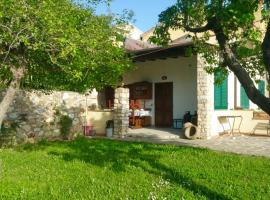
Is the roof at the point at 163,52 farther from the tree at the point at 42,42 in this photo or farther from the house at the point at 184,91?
the tree at the point at 42,42

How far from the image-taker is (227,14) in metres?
5.02

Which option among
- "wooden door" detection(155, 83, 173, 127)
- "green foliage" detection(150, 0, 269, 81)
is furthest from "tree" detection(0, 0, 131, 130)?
"wooden door" detection(155, 83, 173, 127)

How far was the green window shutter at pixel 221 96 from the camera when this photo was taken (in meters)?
14.3

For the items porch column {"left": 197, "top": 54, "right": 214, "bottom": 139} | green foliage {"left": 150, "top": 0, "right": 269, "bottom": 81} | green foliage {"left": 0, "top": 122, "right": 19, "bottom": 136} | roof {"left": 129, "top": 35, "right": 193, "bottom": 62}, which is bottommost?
green foliage {"left": 0, "top": 122, "right": 19, "bottom": 136}

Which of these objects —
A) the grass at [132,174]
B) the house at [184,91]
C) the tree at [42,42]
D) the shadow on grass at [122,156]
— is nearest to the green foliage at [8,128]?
the shadow on grass at [122,156]

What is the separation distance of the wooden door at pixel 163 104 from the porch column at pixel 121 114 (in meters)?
2.84

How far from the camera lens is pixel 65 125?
13.3 metres

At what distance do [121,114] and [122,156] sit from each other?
491 cm

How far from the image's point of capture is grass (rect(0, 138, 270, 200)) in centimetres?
627

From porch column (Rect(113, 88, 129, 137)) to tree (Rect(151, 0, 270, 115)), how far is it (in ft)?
22.1

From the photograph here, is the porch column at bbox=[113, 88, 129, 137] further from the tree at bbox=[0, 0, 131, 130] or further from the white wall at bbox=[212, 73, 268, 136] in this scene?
the tree at bbox=[0, 0, 131, 130]

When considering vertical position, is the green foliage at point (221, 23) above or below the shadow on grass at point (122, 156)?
above

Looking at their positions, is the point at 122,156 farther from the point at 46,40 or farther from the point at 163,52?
the point at 163,52

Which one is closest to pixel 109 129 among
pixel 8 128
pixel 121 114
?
pixel 121 114
